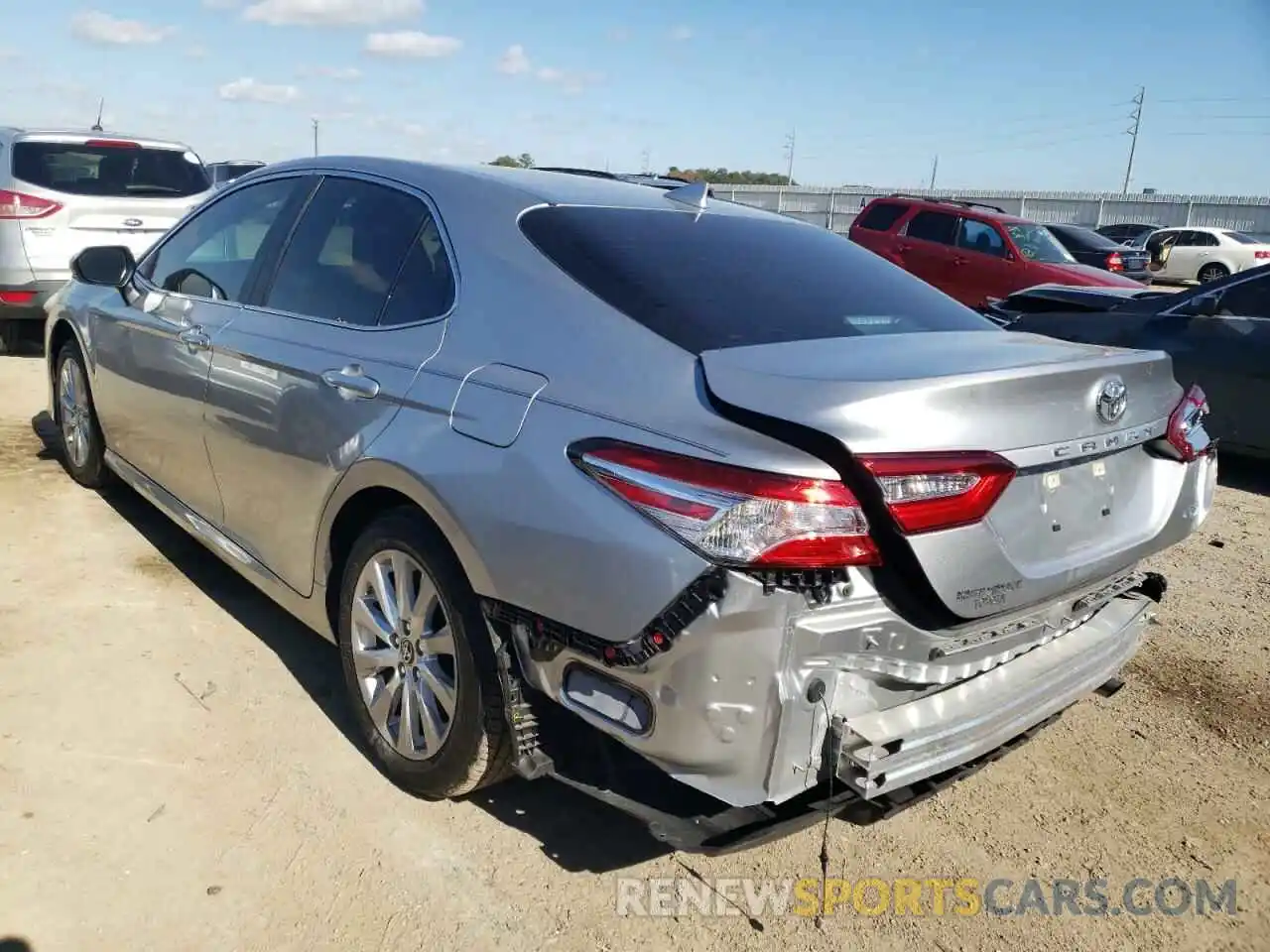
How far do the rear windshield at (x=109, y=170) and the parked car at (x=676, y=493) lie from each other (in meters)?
6.10

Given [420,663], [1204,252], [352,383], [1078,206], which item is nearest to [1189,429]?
[420,663]

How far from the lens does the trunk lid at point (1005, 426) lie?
6.86ft

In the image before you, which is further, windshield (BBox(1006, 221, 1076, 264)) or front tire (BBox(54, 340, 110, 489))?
windshield (BBox(1006, 221, 1076, 264))

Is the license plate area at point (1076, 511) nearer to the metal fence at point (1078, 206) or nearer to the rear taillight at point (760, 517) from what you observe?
the rear taillight at point (760, 517)

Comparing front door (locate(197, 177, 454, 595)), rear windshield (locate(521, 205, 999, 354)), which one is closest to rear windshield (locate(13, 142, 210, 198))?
front door (locate(197, 177, 454, 595))

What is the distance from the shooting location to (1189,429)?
111 inches

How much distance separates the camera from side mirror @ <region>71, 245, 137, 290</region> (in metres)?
4.65

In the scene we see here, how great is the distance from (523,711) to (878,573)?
2.92ft

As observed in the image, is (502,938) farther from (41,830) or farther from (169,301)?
(169,301)

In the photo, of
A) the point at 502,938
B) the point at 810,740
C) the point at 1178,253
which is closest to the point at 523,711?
the point at 502,938

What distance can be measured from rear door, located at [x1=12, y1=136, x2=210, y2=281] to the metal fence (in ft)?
81.0

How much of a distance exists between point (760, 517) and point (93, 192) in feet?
27.4

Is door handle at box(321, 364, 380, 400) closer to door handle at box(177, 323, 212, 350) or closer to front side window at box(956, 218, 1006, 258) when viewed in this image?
door handle at box(177, 323, 212, 350)

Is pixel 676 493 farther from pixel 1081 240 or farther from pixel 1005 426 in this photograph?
pixel 1081 240
